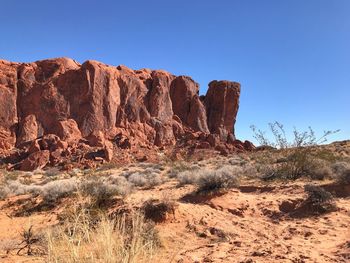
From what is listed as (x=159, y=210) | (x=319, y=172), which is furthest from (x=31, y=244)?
(x=319, y=172)

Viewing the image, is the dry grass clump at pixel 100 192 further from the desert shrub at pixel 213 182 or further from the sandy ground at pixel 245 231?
the desert shrub at pixel 213 182

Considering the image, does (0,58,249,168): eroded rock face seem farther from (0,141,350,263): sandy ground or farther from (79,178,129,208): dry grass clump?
(0,141,350,263): sandy ground

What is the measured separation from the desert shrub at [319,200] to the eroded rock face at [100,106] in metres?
31.8

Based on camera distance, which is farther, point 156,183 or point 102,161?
point 102,161

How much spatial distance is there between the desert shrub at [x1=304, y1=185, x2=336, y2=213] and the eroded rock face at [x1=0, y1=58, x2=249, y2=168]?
31805mm

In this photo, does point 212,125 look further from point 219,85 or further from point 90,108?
point 90,108

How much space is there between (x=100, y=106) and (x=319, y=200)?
41086 mm

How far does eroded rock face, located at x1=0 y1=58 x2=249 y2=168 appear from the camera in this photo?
150 ft

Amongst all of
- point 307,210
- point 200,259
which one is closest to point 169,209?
point 200,259

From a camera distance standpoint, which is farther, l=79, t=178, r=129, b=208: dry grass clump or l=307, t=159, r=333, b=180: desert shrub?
l=307, t=159, r=333, b=180: desert shrub

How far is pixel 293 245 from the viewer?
698cm

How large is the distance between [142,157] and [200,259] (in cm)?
3566

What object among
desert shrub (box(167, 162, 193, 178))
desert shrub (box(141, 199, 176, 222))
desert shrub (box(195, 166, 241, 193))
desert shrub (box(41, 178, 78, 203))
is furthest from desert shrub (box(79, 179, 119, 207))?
desert shrub (box(167, 162, 193, 178))

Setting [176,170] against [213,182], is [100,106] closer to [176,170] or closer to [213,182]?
[176,170]
